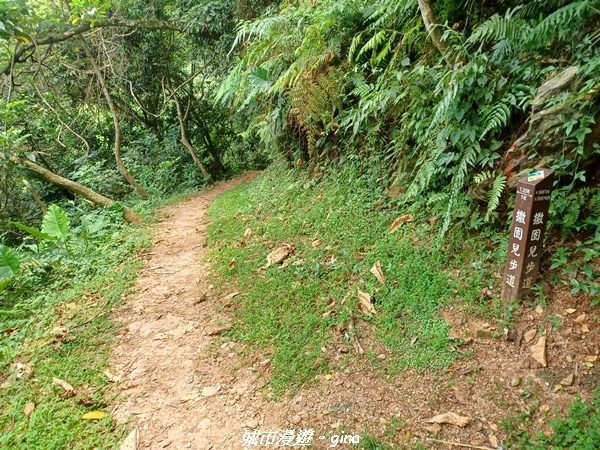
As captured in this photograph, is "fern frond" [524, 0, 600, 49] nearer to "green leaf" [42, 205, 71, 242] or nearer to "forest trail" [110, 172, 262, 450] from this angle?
"forest trail" [110, 172, 262, 450]

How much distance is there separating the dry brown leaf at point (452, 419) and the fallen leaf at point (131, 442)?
7.19 ft

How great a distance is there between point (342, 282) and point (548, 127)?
2.28 metres

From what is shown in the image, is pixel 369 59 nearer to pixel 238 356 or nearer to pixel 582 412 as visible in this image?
pixel 238 356

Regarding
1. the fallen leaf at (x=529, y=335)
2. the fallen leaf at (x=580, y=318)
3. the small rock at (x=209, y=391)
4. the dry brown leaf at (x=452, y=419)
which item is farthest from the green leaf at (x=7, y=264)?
the fallen leaf at (x=580, y=318)

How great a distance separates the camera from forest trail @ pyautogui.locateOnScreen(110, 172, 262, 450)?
278cm

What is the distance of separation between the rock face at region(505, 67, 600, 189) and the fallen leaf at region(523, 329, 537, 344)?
3.98 feet

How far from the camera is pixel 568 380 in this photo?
7.36ft

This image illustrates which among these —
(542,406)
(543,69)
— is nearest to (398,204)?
(543,69)

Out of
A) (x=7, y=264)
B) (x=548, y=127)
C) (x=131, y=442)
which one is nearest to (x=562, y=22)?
(x=548, y=127)

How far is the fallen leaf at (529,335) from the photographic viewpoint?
8.36 ft

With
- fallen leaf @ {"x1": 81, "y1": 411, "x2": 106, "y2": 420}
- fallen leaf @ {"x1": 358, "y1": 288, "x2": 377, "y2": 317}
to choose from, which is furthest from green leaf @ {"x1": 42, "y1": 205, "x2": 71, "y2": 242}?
fallen leaf @ {"x1": 358, "y1": 288, "x2": 377, "y2": 317}

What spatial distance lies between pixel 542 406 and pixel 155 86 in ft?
44.8

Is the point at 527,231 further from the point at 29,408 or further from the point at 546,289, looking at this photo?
the point at 29,408

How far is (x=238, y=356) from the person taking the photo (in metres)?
3.43
